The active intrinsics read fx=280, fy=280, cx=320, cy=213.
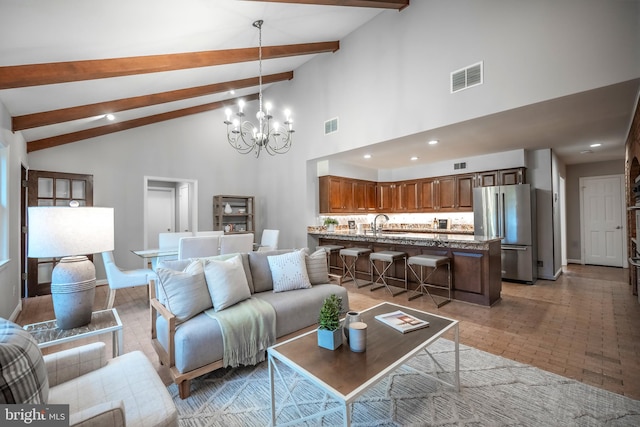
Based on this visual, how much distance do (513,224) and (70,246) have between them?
618cm

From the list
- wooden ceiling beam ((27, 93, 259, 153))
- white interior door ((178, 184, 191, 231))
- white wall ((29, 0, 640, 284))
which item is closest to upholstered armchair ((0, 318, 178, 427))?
white wall ((29, 0, 640, 284))

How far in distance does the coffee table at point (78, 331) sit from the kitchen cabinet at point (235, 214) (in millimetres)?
4665

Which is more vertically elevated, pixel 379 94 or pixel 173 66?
pixel 379 94

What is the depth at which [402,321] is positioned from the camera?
2074mm

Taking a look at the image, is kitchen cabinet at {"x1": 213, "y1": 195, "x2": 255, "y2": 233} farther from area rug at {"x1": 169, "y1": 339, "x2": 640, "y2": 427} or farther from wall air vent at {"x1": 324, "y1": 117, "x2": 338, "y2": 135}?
area rug at {"x1": 169, "y1": 339, "x2": 640, "y2": 427}

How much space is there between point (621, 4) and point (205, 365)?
4822 millimetres

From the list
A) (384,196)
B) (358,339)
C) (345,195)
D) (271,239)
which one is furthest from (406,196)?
(358,339)

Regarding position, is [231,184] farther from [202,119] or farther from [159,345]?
[159,345]

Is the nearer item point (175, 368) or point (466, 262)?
point (175, 368)

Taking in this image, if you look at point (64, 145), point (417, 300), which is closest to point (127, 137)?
point (64, 145)

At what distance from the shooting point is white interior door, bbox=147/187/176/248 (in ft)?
22.6

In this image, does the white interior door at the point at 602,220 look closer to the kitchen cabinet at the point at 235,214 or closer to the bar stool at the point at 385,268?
the bar stool at the point at 385,268

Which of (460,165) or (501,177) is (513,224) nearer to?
(501,177)

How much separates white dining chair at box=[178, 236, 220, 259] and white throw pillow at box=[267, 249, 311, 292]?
1469 mm
